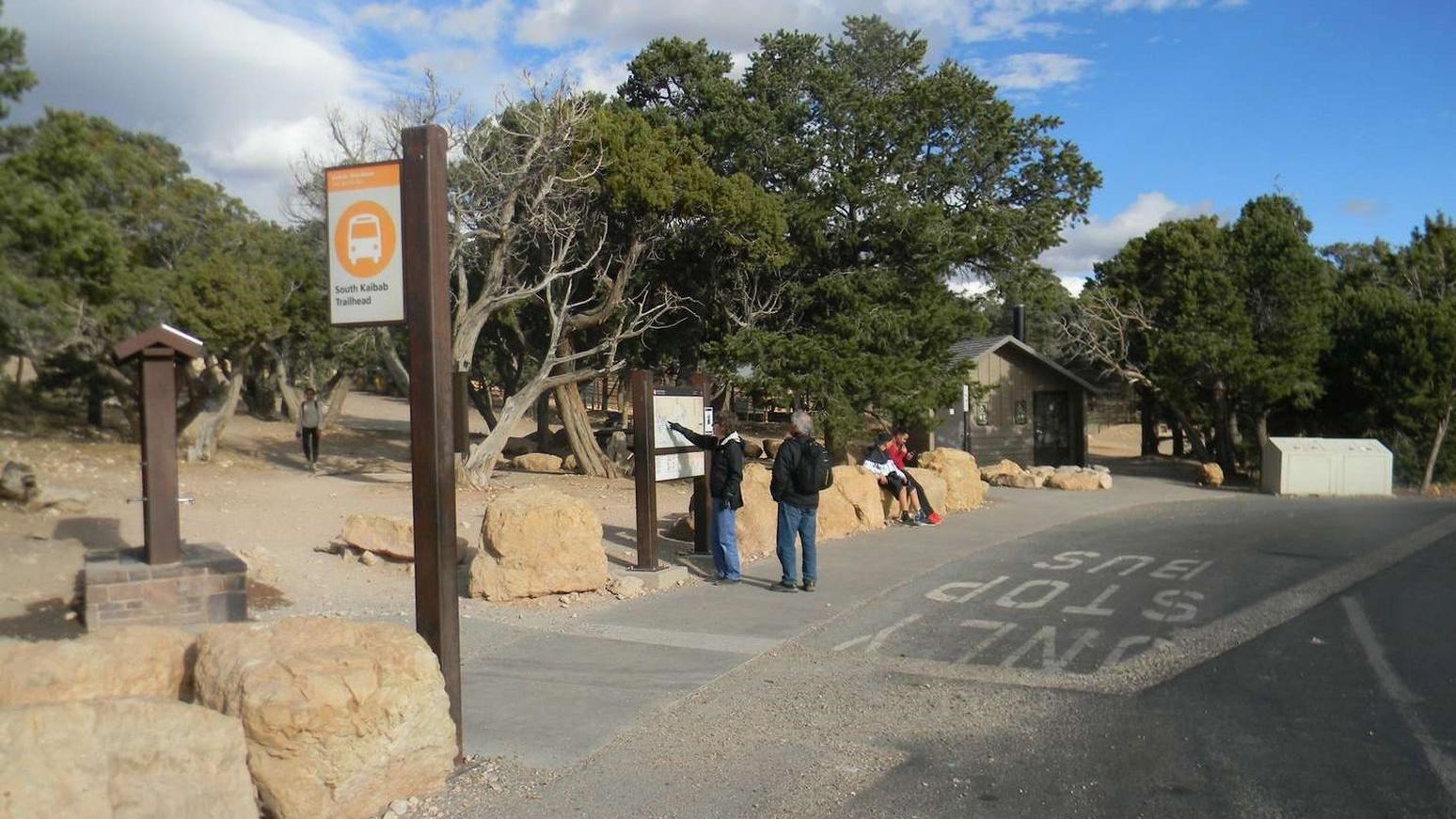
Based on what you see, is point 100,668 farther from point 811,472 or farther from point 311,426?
point 311,426

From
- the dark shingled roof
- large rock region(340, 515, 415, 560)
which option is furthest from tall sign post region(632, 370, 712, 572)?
the dark shingled roof

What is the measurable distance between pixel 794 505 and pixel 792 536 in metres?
0.31

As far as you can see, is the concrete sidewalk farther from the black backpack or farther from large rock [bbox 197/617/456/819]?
the black backpack

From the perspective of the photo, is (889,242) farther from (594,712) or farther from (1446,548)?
(594,712)

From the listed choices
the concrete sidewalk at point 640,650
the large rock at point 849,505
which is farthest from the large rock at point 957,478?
the concrete sidewalk at point 640,650

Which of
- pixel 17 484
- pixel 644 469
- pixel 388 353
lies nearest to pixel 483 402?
pixel 388 353

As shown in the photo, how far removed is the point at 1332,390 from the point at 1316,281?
3614 mm

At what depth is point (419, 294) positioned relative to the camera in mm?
5660

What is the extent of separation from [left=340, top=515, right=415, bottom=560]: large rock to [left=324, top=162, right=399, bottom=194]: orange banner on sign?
6466mm

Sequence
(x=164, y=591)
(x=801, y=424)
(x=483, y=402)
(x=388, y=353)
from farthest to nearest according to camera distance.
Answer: (x=483, y=402), (x=388, y=353), (x=801, y=424), (x=164, y=591)

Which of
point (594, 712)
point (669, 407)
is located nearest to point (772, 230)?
point (669, 407)

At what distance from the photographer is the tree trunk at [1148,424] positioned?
32531 mm

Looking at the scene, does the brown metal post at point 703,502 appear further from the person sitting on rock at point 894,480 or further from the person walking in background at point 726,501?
the person sitting on rock at point 894,480

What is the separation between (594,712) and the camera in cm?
656
